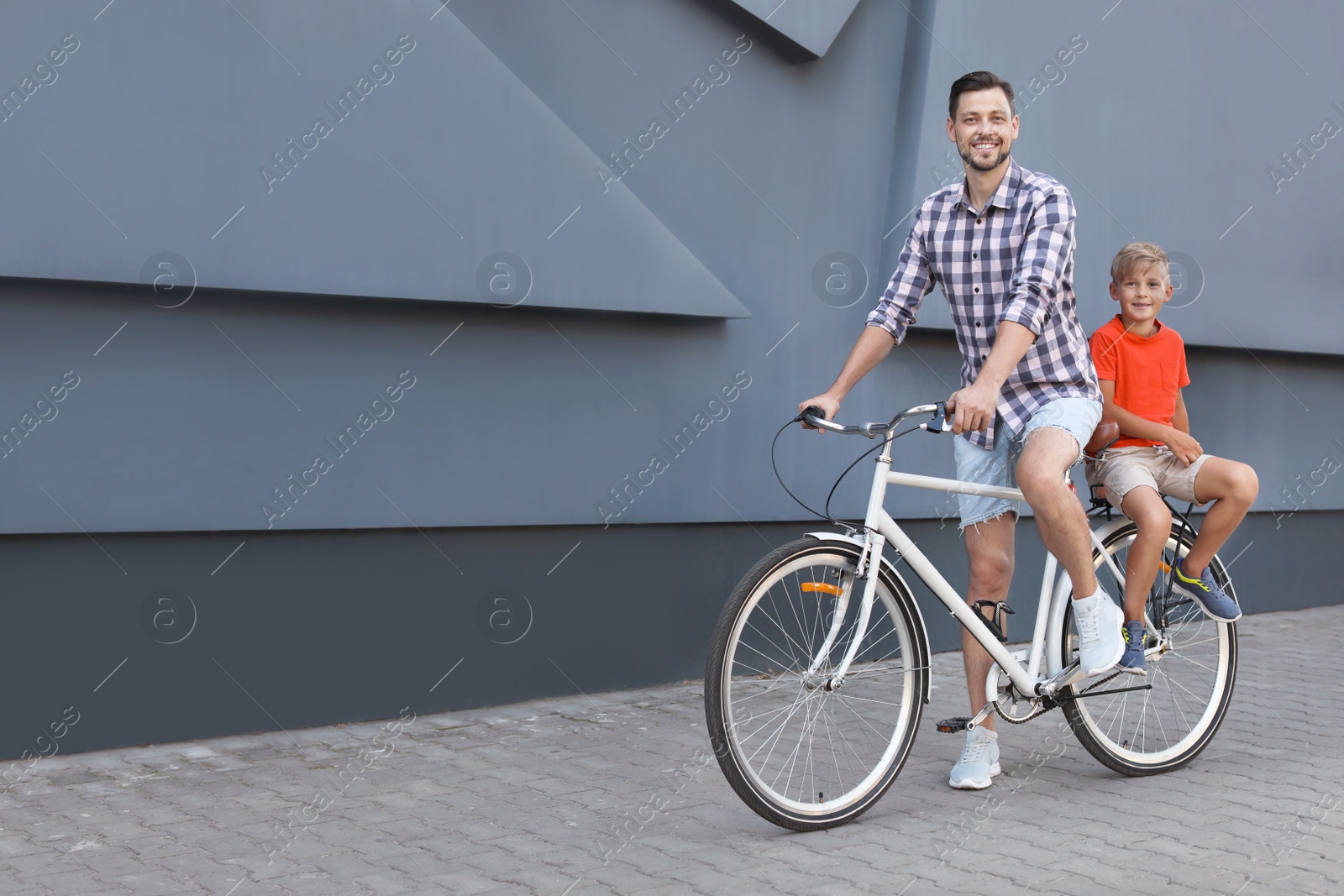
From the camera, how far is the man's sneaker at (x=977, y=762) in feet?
14.4

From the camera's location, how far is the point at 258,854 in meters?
3.73

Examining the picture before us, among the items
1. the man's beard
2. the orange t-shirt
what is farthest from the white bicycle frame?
the man's beard

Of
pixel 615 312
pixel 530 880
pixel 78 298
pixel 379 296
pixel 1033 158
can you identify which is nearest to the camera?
pixel 530 880

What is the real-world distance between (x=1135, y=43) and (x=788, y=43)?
2363 millimetres

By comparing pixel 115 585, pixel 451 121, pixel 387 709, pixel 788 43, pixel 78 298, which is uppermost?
pixel 788 43

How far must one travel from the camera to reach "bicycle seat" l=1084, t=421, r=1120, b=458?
4602 millimetres

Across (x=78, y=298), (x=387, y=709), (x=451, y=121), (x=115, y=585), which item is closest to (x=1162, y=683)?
(x=387, y=709)

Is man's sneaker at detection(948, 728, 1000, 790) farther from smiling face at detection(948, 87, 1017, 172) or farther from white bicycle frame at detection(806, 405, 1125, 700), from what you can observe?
smiling face at detection(948, 87, 1017, 172)

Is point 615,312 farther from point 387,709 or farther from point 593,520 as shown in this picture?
point 387,709

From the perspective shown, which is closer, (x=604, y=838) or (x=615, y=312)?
(x=604, y=838)

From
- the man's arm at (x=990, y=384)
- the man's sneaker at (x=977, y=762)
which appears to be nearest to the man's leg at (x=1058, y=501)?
the man's arm at (x=990, y=384)

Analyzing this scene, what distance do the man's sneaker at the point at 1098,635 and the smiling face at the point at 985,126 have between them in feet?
4.77

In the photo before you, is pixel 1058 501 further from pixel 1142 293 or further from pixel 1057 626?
pixel 1142 293

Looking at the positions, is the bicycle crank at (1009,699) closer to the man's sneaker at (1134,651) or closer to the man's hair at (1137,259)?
the man's sneaker at (1134,651)
